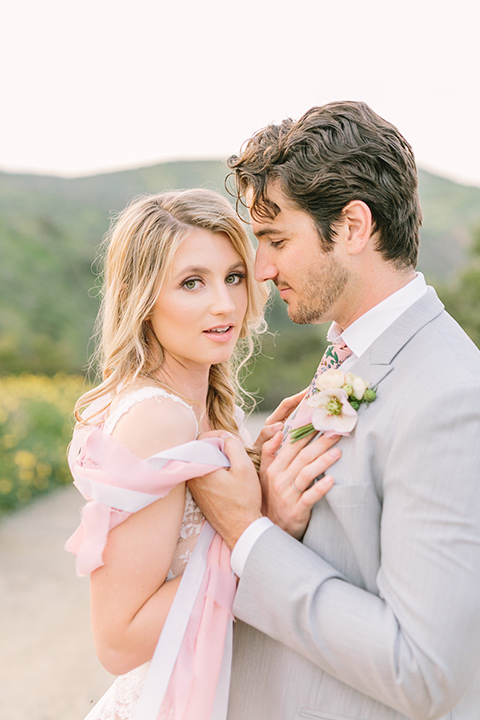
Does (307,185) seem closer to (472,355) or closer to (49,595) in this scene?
(472,355)

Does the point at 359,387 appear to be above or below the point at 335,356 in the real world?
above

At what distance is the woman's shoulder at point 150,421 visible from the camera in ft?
6.73

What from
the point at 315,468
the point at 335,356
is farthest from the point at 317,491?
the point at 335,356

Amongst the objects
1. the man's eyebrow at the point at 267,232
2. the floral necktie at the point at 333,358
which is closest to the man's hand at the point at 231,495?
the floral necktie at the point at 333,358

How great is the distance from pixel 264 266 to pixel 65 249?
58.6 feet

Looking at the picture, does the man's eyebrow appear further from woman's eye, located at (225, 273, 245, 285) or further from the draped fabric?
the draped fabric

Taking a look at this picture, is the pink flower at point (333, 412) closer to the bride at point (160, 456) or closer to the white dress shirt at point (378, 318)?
the white dress shirt at point (378, 318)

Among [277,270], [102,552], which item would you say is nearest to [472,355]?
[277,270]

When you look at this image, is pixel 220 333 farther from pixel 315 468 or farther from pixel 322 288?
pixel 315 468

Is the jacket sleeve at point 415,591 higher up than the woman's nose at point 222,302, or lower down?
lower down

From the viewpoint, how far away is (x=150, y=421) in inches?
82.3

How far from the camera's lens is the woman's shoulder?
2.05 m

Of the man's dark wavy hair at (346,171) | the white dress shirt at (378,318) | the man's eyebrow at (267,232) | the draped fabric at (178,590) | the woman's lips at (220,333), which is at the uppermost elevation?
the man's dark wavy hair at (346,171)

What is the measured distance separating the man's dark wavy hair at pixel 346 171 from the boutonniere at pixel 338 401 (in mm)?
485
